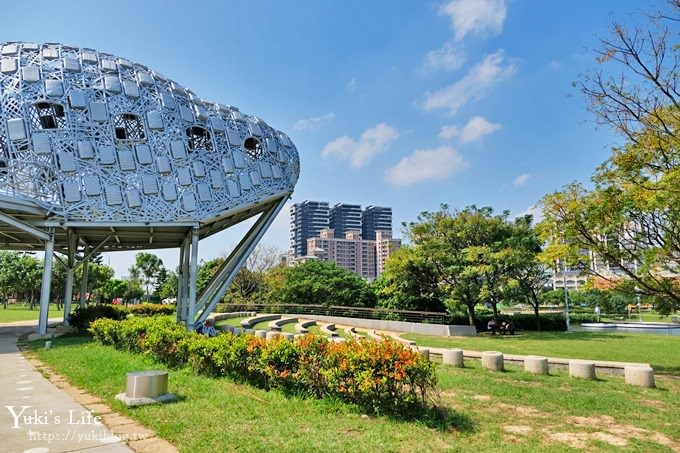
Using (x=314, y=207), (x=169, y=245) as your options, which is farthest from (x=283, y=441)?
(x=314, y=207)

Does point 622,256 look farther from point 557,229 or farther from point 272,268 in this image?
point 272,268

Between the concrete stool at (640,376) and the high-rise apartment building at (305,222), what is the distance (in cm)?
16164

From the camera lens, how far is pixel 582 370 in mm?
11836

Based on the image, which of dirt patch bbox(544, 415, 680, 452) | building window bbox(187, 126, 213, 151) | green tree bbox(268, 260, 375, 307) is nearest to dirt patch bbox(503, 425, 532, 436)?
dirt patch bbox(544, 415, 680, 452)

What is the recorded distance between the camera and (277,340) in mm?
9023

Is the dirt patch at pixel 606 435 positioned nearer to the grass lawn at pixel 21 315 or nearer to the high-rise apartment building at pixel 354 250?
the grass lawn at pixel 21 315

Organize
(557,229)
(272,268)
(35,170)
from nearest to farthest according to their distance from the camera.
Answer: (557,229)
(35,170)
(272,268)

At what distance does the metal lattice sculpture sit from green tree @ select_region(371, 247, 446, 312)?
10258 mm

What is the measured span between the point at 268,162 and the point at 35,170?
1173cm

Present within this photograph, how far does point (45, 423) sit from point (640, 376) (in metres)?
12.7

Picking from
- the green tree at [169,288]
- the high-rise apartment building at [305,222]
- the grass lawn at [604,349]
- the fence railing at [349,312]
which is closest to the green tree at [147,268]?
the green tree at [169,288]

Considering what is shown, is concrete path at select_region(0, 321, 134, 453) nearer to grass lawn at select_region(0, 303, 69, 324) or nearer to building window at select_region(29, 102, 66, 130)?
building window at select_region(29, 102, 66, 130)

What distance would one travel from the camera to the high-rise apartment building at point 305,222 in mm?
172750

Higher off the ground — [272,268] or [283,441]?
[272,268]
